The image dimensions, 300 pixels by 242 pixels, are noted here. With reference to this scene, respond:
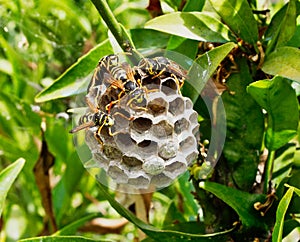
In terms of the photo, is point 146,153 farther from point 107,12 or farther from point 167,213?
point 167,213

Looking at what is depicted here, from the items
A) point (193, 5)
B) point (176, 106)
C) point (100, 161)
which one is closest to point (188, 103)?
point (176, 106)

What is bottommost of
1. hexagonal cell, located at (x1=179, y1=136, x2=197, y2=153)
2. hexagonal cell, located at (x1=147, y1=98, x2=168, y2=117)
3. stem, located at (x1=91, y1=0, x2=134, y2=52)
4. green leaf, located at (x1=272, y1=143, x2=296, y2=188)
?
green leaf, located at (x1=272, y1=143, x2=296, y2=188)

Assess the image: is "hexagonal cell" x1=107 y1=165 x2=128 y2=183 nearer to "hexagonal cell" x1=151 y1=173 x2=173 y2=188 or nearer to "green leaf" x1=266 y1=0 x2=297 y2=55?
"hexagonal cell" x1=151 y1=173 x2=173 y2=188

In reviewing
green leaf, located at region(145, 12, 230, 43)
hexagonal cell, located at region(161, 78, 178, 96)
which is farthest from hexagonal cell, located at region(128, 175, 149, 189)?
green leaf, located at region(145, 12, 230, 43)

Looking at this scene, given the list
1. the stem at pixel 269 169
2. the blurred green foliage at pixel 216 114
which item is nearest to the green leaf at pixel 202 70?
the blurred green foliage at pixel 216 114

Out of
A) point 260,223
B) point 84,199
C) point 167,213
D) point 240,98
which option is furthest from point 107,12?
point 84,199

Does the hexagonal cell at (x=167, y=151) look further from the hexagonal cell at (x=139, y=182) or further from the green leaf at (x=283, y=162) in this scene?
the green leaf at (x=283, y=162)
